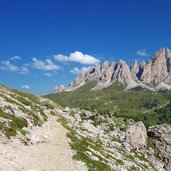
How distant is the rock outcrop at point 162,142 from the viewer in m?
67.4

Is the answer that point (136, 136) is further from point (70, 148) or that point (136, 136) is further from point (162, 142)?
point (70, 148)

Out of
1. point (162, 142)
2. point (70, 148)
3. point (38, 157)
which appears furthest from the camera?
point (162, 142)

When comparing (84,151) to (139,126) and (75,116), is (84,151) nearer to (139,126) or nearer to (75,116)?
(139,126)

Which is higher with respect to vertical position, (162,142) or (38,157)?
(162,142)

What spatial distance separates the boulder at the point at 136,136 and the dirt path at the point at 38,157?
90.1 feet

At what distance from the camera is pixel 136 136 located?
69.8 m

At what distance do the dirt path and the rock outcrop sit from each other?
106 feet

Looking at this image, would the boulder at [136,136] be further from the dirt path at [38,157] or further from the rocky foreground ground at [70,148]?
the dirt path at [38,157]

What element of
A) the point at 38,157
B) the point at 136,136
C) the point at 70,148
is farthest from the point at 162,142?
the point at 38,157

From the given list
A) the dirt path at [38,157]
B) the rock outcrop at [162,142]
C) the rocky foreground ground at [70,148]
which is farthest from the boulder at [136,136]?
the dirt path at [38,157]

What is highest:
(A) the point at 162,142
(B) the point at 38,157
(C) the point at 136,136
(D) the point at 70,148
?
(C) the point at 136,136

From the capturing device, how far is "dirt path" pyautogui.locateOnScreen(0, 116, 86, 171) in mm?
31961

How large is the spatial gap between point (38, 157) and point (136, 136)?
38712mm

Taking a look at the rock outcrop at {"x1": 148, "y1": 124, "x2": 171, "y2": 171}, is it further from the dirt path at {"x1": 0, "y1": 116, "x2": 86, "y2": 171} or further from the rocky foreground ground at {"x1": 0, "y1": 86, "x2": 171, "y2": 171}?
the dirt path at {"x1": 0, "y1": 116, "x2": 86, "y2": 171}
